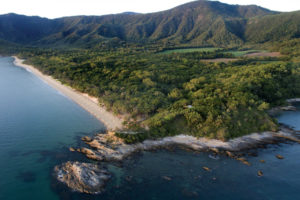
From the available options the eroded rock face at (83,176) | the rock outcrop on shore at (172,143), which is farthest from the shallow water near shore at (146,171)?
the rock outcrop on shore at (172,143)

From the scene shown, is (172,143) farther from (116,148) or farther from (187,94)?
(187,94)

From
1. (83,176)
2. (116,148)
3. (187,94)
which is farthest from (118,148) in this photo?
(187,94)

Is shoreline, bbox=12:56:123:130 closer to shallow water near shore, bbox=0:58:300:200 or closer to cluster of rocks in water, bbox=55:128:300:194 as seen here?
shallow water near shore, bbox=0:58:300:200

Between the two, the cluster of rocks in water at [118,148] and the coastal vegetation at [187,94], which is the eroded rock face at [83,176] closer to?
the cluster of rocks in water at [118,148]

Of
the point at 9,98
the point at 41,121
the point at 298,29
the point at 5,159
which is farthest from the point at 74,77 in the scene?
the point at 298,29

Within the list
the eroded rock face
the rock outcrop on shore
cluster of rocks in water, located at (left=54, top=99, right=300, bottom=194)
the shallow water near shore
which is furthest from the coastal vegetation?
the eroded rock face

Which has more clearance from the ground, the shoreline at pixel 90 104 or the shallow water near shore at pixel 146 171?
the shoreline at pixel 90 104
